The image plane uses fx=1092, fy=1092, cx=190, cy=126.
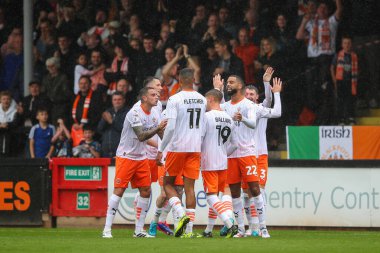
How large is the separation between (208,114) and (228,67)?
257 inches

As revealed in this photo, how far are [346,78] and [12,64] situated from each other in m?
8.72

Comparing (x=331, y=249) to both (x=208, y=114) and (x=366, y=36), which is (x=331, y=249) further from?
(x=366, y=36)

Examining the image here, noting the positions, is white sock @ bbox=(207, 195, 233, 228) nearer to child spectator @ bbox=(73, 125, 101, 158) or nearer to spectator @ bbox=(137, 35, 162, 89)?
child spectator @ bbox=(73, 125, 101, 158)

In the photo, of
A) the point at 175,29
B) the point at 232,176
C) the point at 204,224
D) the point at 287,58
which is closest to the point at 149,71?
the point at 175,29

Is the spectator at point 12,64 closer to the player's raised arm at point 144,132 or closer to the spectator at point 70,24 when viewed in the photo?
the spectator at point 70,24

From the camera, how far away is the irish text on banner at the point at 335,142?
2167 cm

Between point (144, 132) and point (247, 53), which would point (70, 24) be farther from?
point (144, 132)

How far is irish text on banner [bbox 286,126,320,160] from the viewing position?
21.8 meters

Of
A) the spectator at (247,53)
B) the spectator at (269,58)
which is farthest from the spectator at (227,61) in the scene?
the spectator at (247,53)

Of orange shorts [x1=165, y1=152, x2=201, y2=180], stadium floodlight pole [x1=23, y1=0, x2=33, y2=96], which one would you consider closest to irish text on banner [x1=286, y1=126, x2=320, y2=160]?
orange shorts [x1=165, y1=152, x2=201, y2=180]

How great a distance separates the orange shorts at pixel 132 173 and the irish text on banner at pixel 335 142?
5.64 m

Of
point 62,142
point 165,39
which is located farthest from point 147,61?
point 62,142

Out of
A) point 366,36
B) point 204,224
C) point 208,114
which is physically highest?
point 366,36

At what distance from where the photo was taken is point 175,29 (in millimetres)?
25109
